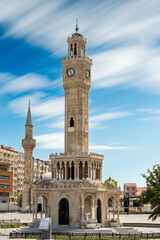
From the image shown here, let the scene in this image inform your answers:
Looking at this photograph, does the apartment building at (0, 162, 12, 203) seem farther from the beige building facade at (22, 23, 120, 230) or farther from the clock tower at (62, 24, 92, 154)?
the clock tower at (62, 24, 92, 154)

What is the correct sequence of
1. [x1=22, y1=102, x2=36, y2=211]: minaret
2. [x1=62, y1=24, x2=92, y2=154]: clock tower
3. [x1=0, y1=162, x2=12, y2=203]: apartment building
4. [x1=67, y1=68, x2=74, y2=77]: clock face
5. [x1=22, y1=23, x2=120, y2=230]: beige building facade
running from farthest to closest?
[x1=0, y1=162, x2=12, y2=203]: apartment building
[x1=22, y1=102, x2=36, y2=211]: minaret
[x1=67, y1=68, x2=74, y2=77]: clock face
[x1=62, y1=24, x2=92, y2=154]: clock tower
[x1=22, y1=23, x2=120, y2=230]: beige building facade

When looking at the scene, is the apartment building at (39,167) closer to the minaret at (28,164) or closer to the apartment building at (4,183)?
the apartment building at (4,183)

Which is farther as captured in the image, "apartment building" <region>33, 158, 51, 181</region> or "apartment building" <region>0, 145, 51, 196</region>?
"apartment building" <region>33, 158, 51, 181</region>

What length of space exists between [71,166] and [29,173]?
4382cm

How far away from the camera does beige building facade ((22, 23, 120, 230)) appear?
52344 mm

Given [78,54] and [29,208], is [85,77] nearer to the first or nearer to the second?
[78,54]

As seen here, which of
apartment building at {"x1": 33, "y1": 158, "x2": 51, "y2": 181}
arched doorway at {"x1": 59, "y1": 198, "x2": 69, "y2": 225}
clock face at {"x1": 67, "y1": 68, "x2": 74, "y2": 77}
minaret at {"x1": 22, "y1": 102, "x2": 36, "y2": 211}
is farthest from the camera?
apartment building at {"x1": 33, "y1": 158, "x2": 51, "y2": 181}

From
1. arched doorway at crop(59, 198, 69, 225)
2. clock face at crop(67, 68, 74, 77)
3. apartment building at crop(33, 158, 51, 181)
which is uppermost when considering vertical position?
clock face at crop(67, 68, 74, 77)

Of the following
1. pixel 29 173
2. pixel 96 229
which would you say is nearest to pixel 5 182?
pixel 29 173

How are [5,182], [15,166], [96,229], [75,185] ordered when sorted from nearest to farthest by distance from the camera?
[96,229]
[75,185]
[5,182]
[15,166]

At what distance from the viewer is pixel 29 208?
9531 cm

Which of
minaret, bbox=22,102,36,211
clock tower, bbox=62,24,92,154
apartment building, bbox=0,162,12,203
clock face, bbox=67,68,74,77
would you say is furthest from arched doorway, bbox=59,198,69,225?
apartment building, bbox=0,162,12,203

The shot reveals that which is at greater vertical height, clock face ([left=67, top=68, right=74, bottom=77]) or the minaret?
clock face ([left=67, top=68, right=74, bottom=77])

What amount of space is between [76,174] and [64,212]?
6.12m
